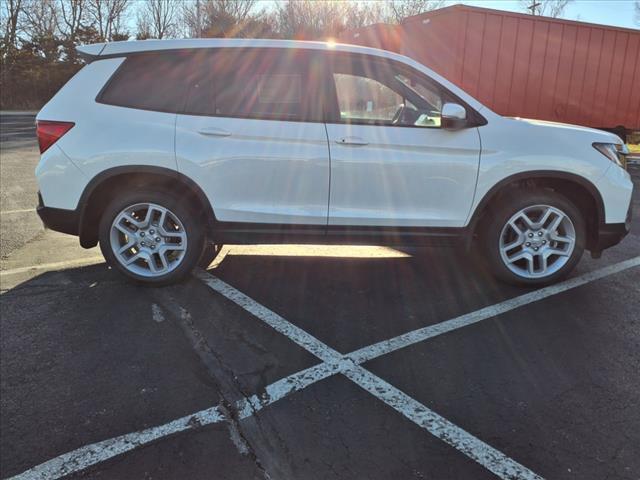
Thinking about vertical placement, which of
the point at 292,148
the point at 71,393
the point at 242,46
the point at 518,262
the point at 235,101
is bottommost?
the point at 71,393

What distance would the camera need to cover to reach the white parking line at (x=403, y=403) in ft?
7.36

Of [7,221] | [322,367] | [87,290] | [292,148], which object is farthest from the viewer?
[7,221]

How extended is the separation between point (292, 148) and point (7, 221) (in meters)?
4.25

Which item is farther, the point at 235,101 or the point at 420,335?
the point at 235,101

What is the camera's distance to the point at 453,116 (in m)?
3.72

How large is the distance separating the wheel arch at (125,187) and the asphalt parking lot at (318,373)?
1.90 feet

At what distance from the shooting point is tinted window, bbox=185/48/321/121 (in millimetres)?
3914

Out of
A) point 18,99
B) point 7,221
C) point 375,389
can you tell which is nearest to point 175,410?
point 375,389

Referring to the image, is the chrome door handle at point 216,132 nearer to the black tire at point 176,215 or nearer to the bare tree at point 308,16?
the black tire at point 176,215

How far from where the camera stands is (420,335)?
3.46m

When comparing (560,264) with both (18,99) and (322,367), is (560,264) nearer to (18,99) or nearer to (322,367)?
(322,367)

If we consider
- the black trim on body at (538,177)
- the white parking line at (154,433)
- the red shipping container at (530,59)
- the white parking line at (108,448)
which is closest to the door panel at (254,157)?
the black trim on body at (538,177)

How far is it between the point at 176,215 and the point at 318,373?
1850 millimetres

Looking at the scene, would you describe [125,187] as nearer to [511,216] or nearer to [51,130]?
[51,130]
